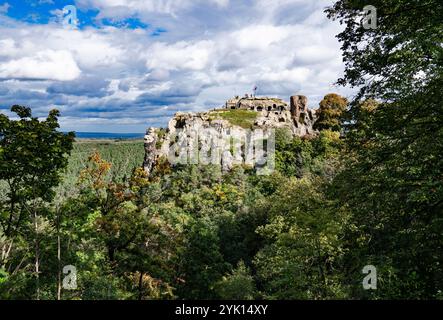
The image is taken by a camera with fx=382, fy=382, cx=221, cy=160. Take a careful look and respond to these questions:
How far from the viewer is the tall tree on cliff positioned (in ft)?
30.6

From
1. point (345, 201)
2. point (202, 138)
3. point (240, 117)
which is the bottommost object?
point (345, 201)

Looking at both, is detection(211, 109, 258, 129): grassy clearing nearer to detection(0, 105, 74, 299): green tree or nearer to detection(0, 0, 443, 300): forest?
detection(0, 0, 443, 300): forest

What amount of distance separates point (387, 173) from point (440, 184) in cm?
129

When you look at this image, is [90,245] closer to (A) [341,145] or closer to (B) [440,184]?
(A) [341,145]

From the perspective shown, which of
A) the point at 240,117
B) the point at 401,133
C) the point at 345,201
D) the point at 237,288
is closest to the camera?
the point at 401,133

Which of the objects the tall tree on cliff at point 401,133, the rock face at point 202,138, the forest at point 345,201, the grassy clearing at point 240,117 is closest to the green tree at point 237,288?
the forest at point 345,201

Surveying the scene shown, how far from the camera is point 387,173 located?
9742mm

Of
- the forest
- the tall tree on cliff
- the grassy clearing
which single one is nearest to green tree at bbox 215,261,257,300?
the forest

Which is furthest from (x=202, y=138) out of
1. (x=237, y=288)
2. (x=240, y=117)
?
(x=237, y=288)

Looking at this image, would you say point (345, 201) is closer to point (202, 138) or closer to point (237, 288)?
point (237, 288)

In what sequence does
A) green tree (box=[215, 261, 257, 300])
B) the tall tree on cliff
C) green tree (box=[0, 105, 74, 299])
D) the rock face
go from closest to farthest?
the tall tree on cliff → green tree (box=[0, 105, 74, 299]) → green tree (box=[215, 261, 257, 300]) → the rock face

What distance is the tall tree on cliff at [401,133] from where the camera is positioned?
9.32 meters

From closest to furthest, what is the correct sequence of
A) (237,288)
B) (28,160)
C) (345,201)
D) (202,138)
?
(345,201)
(28,160)
(237,288)
(202,138)

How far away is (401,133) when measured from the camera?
399 inches
